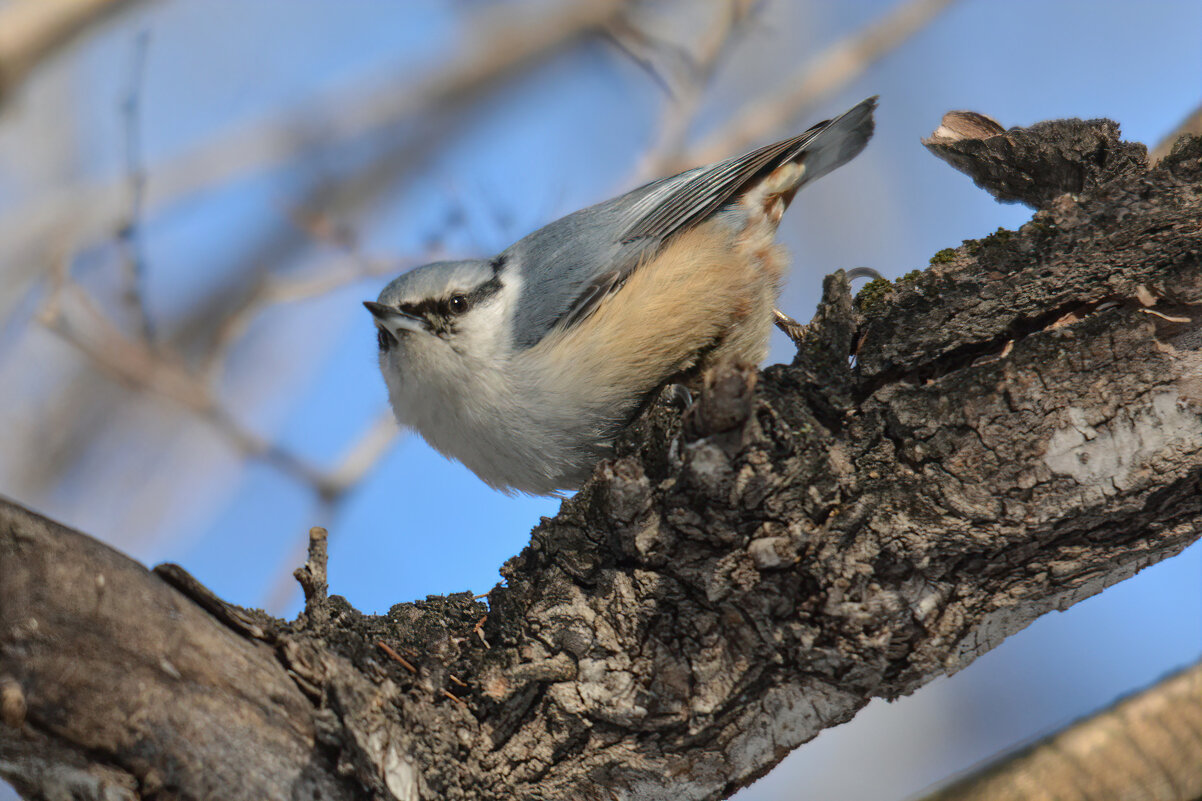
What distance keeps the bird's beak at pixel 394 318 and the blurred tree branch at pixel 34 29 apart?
149 centimetres

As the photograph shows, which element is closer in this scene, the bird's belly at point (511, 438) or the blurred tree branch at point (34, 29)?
the bird's belly at point (511, 438)

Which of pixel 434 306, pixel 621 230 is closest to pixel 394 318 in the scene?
pixel 434 306

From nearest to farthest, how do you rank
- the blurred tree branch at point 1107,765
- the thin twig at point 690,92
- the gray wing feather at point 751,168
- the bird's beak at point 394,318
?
1. the blurred tree branch at point 1107,765
2. the bird's beak at point 394,318
3. the gray wing feather at point 751,168
4. the thin twig at point 690,92

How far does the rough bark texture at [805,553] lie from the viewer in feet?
5.48

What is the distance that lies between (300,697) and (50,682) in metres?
0.40

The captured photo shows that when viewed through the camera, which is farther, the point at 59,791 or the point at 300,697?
the point at 300,697

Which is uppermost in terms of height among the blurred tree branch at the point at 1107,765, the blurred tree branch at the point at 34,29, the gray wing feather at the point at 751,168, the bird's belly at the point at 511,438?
the blurred tree branch at the point at 34,29

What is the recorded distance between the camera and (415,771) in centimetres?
172

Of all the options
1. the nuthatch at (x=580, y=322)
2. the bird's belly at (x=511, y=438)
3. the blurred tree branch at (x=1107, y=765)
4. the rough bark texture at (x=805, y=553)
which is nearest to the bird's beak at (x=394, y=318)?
the nuthatch at (x=580, y=322)

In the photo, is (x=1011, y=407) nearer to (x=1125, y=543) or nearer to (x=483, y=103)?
(x=1125, y=543)

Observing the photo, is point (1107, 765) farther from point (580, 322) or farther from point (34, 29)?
point (34, 29)

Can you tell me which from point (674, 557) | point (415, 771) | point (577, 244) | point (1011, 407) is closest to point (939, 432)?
point (1011, 407)

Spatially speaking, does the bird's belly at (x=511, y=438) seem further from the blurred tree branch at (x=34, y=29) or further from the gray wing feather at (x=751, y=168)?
the blurred tree branch at (x=34, y=29)

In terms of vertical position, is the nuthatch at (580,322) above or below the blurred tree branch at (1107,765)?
above
